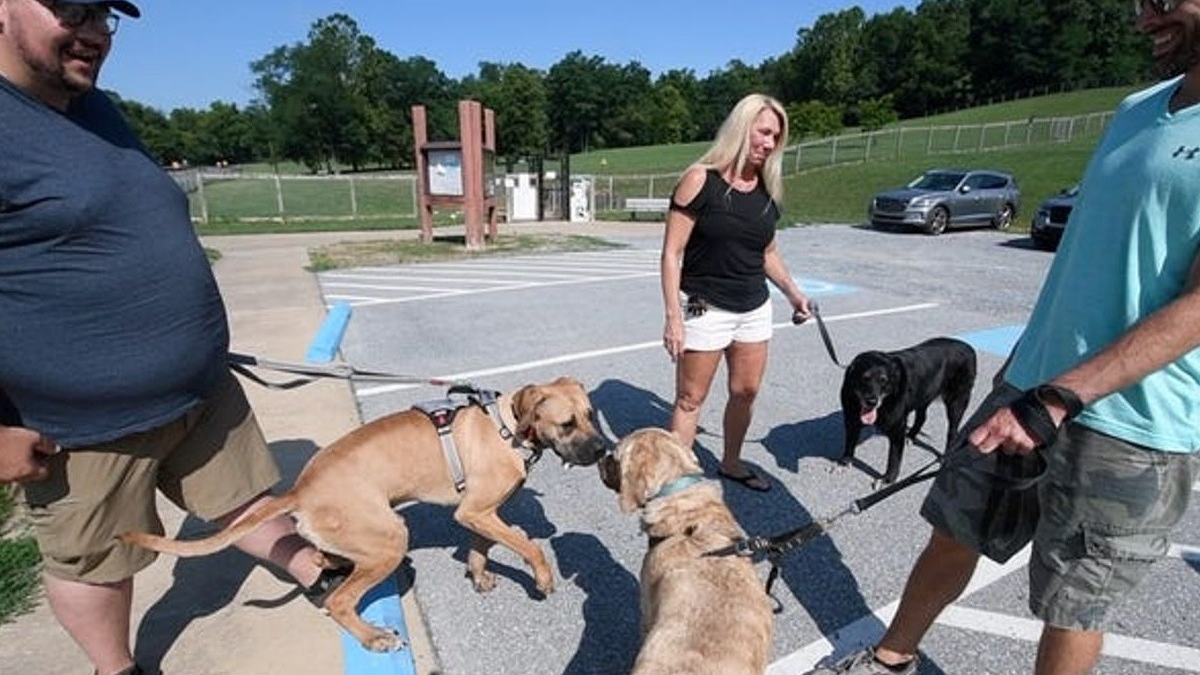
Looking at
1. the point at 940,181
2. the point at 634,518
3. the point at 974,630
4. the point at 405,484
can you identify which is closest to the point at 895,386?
the point at 974,630

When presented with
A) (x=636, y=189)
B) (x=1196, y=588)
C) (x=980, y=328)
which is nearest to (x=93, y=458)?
(x=1196, y=588)

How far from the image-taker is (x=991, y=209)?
19328 mm

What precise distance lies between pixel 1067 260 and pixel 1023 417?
22.8 inches

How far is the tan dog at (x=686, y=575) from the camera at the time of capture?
1755 millimetres

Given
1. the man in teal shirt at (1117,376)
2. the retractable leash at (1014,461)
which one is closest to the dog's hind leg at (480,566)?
the retractable leash at (1014,461)

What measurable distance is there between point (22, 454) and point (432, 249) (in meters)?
12.7

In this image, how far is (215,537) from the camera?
230 centimetres

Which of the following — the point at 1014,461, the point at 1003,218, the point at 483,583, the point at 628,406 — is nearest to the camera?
the point at 1014,461

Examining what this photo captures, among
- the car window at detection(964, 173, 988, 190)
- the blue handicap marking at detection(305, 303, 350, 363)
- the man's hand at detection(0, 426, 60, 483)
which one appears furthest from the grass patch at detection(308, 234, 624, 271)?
the car window at detection(964, 173, 988, 190)

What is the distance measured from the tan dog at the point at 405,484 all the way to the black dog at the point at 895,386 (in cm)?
193

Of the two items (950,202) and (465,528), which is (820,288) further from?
(950,202)

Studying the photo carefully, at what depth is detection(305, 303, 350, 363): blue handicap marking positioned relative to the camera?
621 cm

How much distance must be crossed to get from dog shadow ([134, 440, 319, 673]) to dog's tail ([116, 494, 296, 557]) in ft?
1.93

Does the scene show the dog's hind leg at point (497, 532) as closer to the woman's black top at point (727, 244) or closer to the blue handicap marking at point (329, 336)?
the woman's black top at point (727, 244)
